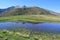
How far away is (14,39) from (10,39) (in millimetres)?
592

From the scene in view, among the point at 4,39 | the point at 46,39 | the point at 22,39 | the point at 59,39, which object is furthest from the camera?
the point at 59,39

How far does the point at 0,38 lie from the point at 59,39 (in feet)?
30.8

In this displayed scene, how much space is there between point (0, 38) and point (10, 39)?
3.55 feet

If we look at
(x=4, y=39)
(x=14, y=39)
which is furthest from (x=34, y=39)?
(x=4, y=39)

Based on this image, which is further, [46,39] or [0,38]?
[46,39]

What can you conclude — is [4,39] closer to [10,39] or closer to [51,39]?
[10,39]

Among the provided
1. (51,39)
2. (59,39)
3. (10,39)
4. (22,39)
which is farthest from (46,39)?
(10,39)

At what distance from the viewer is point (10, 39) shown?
1908 centimetres

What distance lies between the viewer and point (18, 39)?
20203 millimetres

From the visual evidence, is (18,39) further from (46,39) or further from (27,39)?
(46,39)

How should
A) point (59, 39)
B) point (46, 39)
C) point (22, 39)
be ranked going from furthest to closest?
point (59, 39)
point (46, 39)
point (22, 39)

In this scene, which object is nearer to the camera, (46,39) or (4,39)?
(4,39)

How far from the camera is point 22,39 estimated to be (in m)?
20.2

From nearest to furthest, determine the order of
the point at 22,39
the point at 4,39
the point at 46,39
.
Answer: the point at 4,39 < the point at 22,39 < the point at 46,39
